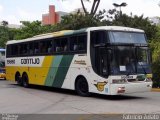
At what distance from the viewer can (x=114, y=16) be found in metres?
43.9

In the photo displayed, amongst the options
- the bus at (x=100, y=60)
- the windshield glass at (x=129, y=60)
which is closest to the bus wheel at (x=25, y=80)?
the bus at (x=100, y=60)

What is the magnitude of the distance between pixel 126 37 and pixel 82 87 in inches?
129

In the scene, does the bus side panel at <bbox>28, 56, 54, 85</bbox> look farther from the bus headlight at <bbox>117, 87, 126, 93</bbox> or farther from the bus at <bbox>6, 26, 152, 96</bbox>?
the bus headlight at <bbox>117, 87, 126, 93</bbox>

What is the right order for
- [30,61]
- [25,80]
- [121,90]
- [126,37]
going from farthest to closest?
[25,80]
[30,61]
[126,37]
[121,90]

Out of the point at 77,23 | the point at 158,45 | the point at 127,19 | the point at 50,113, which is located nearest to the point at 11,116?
the point at 50,113

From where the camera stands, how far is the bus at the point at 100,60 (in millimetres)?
16484

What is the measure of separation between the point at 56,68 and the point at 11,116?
8374 millimetres

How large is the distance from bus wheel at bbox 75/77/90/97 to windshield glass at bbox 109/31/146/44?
8.81 ft

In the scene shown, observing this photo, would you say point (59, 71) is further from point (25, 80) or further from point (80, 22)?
point (80, 22)

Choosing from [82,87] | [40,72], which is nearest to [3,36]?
[40,72]

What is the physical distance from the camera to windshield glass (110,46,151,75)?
16.5 metres

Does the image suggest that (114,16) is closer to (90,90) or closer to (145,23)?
(145,23)

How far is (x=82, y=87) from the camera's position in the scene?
18.6 meters

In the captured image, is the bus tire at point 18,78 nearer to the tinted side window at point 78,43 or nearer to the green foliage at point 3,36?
the tinted side window at point 78,43
